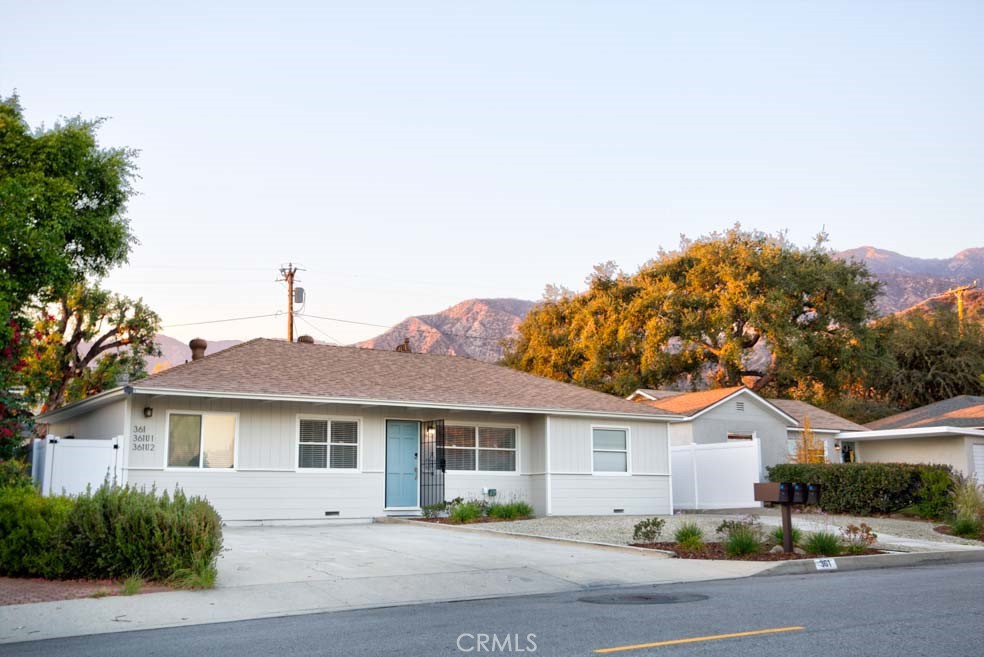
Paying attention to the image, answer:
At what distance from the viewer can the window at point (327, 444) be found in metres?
22.4

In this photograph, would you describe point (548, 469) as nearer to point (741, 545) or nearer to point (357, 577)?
point (741, 545)

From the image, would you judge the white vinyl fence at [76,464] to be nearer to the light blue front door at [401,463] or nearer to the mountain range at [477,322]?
the light blue front door at [401,463]

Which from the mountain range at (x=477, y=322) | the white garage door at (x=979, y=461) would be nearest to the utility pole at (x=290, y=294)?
the white garage door at (x=979, y=461)

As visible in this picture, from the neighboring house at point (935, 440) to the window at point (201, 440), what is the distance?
20961 millimetres

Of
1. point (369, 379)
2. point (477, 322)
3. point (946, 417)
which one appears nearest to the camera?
point (369, 379)

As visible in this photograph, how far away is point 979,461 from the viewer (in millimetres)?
28406

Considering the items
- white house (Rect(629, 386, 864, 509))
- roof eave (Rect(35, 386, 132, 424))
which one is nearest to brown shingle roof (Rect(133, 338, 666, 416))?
roof eave (Rect(35, 386, 132, 424))

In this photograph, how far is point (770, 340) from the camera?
48.0 meters

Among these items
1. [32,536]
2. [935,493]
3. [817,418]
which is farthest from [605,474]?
[32,536]

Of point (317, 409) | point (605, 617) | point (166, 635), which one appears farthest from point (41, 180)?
point (605, 617)

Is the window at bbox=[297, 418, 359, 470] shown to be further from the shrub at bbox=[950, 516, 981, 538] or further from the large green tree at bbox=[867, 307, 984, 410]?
the large green tree at bbox=[867, 307, 984, 410]

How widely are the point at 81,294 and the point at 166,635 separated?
34.7 m

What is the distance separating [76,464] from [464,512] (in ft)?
28.2

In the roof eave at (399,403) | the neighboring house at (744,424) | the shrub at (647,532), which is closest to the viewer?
the shrub at (647,532)
